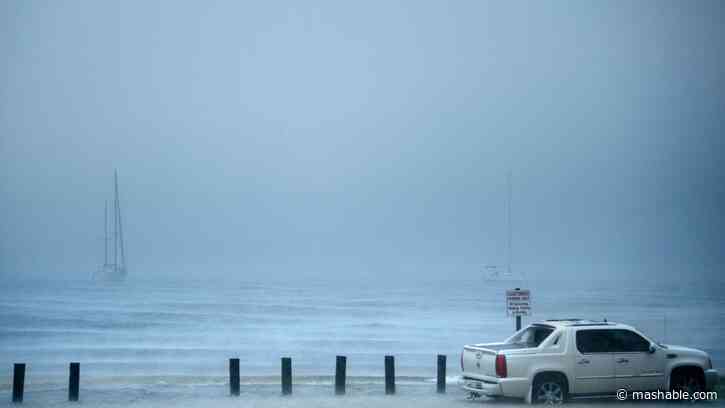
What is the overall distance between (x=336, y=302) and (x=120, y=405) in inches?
3851

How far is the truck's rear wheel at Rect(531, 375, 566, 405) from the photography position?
16.5 metres

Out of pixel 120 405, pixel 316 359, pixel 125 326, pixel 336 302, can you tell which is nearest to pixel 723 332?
pixel 316 359

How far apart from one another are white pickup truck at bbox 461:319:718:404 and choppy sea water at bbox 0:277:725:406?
2.98 meters

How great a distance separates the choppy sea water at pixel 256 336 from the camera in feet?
77.2

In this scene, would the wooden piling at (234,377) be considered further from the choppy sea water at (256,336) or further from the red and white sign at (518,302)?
the red and white sign at (518,302)

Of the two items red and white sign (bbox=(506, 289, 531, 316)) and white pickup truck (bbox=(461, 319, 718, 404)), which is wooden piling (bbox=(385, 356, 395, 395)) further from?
red and white sign (bbox=(506, 289, 531, 316))

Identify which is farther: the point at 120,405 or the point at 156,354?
the point at 156,354

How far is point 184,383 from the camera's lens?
23312 mm

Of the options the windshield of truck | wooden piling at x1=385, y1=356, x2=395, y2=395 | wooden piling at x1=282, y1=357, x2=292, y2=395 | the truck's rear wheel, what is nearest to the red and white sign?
the windshield of truck

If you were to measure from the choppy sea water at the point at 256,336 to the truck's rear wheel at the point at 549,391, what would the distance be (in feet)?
10.6

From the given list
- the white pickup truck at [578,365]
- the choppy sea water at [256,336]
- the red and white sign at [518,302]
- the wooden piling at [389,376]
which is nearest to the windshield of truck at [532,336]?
the white pickup truck at [578,365]

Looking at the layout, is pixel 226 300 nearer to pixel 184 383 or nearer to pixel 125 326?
pixel 125 326

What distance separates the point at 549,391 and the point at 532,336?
128 centimetres
